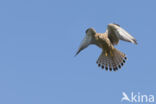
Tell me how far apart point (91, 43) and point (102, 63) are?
1.39 meters

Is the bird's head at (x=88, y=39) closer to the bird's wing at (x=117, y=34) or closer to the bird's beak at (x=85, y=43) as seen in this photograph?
the bird's beak at (x=85, y=43)

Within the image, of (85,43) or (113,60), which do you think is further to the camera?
(113,60)

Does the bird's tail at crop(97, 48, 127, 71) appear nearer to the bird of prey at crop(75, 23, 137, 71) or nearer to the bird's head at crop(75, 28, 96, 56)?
the bird of prey at crop(75, 23, 137, 71)

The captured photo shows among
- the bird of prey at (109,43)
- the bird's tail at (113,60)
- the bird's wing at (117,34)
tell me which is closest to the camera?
the bird's wing at (117,34)

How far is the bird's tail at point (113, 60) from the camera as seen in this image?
16.8m

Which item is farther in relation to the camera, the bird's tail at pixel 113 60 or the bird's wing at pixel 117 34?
the bird's tail at pixel 113 60

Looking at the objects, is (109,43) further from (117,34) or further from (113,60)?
(113,60)

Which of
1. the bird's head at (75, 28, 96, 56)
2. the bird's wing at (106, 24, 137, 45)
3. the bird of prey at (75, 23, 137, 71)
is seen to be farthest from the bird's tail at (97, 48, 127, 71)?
the bird's head at (75, 28, 96, 56)

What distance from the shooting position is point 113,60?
16.9 m

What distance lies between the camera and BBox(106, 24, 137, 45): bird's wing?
1448 centimetres

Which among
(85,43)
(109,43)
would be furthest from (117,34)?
(85,43)

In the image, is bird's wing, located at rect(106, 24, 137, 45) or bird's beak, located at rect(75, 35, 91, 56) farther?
bird's beak, located at rect(75, 35, 91, 56)

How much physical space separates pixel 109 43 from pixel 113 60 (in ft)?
4.28

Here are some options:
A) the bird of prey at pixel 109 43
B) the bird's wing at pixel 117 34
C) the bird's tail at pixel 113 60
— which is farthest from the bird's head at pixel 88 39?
the bird's tail at pixel 113 60
